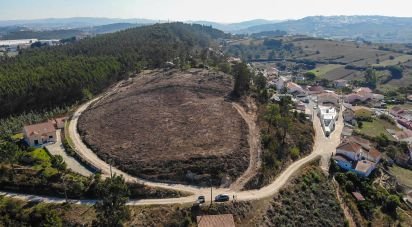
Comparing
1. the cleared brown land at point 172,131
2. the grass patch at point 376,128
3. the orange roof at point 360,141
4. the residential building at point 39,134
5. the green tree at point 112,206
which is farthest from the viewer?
the grass patch at point 376,128

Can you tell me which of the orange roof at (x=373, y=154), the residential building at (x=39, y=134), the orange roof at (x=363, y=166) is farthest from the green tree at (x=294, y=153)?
the residential building at (x=39, y=134)

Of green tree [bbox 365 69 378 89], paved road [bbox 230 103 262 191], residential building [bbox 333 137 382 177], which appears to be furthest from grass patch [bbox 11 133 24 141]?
green tree [bbox 365 69 378 89]

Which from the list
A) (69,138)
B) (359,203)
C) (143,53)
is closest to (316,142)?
(359,203)

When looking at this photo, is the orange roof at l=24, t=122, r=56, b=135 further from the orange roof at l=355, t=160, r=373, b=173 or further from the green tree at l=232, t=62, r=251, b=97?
the orange roof at l=355, t=160, r=373, b=173

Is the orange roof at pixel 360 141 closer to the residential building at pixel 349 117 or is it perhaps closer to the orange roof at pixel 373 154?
the orange roof at pixel 373 154

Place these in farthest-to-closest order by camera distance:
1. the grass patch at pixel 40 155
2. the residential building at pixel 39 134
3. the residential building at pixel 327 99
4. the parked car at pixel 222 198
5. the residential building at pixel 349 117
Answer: the residential building at pixel 327 99, the residential building at pixel 349 117, the residential building at pixel 39 134, the grass patch at pixel 40 155, the parked car at pixel 222 198

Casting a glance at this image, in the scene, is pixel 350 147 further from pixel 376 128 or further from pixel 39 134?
pixel 39 134

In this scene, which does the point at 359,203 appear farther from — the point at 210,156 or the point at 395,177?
the point at 210,156
